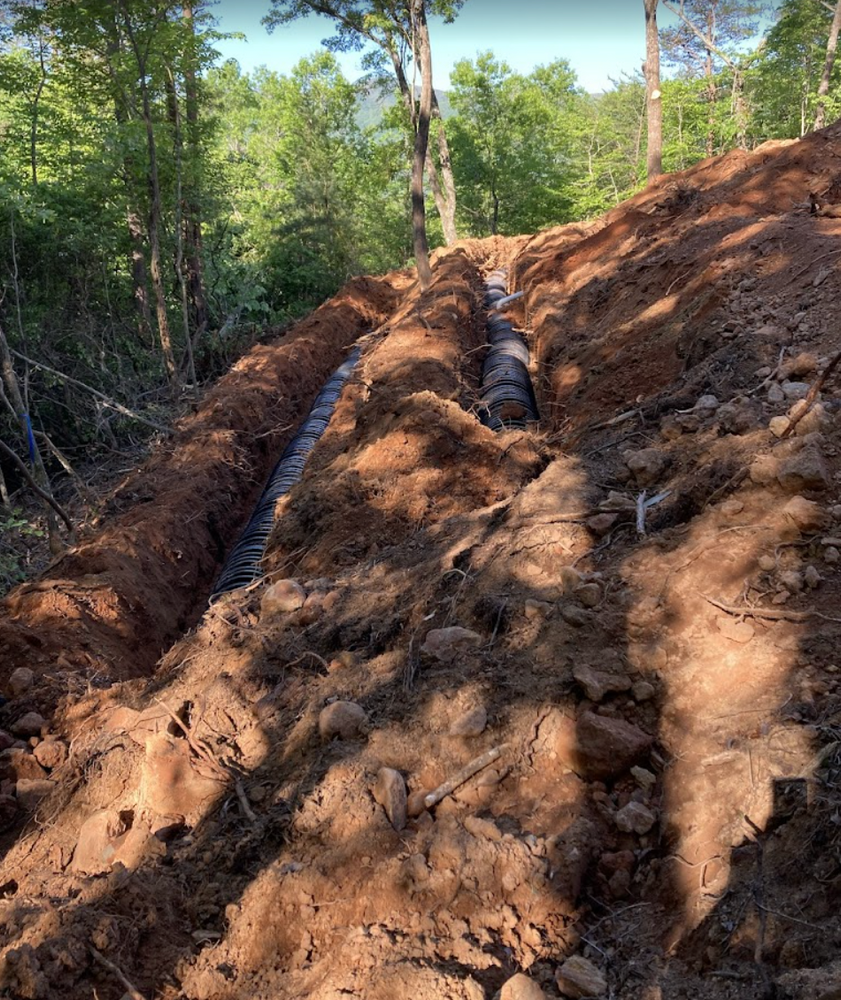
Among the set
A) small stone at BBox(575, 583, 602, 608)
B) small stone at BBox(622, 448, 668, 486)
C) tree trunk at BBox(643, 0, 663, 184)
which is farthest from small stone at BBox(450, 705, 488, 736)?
tree trunk at BBox(643, 0, 663, 184)

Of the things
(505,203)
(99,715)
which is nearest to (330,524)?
(99,715)

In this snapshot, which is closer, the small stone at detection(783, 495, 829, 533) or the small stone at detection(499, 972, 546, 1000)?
the small stone at detection(499, 972, 546, 1000)

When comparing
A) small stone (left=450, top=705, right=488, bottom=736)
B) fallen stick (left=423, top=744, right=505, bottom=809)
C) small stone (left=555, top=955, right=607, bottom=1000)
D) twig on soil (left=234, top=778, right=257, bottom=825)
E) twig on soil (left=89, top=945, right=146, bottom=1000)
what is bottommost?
twig on soil (left=89, top=945, right=146, bottom=1000)

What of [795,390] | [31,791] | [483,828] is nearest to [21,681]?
[31,791]

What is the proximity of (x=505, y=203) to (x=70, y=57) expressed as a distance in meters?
20.6

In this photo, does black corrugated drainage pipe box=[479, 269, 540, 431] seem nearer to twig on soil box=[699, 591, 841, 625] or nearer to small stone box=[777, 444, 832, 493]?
small stone box=[777, 444, 832, 493]

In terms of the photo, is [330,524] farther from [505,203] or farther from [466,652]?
[505,203]

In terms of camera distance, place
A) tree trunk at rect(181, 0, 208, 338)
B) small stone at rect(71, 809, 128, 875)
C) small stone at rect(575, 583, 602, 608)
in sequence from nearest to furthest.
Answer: small stone at rect(71, 809, 128, 875) < small stone at rect(575, 583, 602, 608) < tree trunk at rect(181, 0, 208, 338)

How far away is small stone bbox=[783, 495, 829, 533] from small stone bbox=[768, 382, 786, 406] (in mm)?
1702

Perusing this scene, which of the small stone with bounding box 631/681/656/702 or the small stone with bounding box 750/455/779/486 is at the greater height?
the small stone with bounding box 750/455/779/486

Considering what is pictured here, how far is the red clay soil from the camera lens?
5629 mm

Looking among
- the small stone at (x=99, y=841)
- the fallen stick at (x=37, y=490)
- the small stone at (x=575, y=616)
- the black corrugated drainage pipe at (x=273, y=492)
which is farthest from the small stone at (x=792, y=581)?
the fallen stick at (x=37, y=490)

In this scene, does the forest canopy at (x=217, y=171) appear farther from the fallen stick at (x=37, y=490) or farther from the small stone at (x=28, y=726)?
the small stone at (x=28, y=726)

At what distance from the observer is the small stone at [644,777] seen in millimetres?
2539
